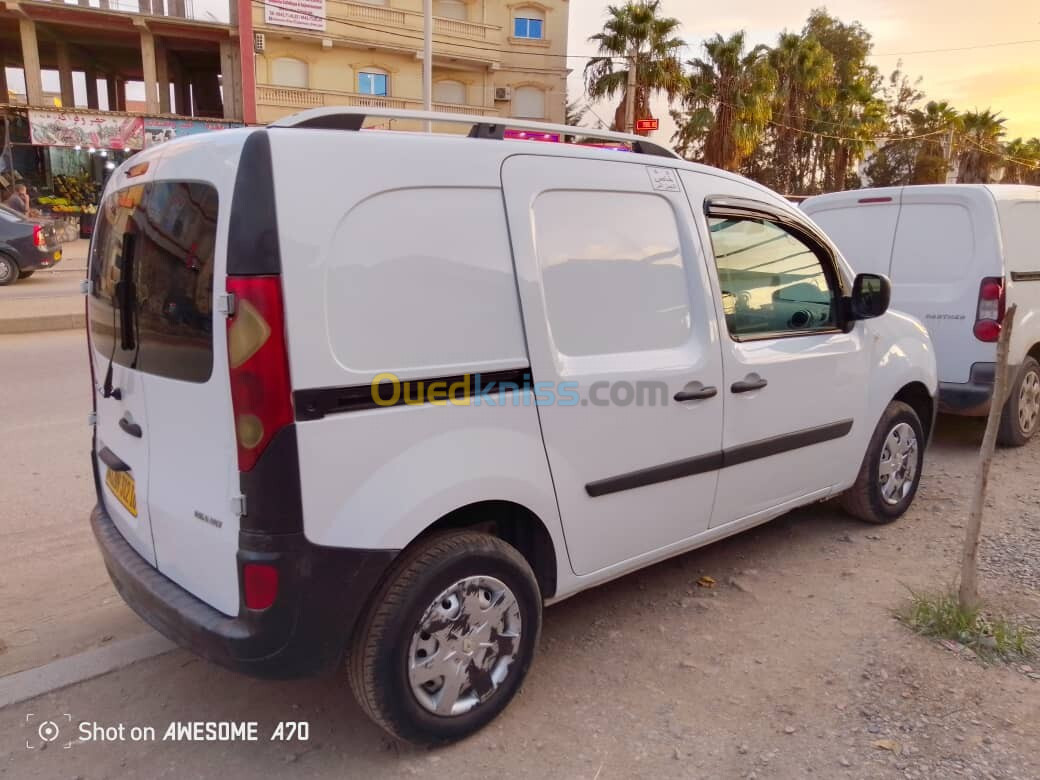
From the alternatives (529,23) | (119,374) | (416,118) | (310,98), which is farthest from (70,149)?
(416,118)

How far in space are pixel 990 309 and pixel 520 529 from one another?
4320mm

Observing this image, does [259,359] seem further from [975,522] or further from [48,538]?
[975,522]

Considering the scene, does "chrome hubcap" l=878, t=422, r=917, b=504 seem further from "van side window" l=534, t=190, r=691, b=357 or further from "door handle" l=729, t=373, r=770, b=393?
"van side window" l=534, t=190, r=691, b=357

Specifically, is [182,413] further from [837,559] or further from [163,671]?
[837,559]

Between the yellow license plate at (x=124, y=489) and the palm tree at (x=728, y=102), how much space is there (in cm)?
3167

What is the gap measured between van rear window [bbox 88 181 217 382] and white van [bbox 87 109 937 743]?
0.5 inches

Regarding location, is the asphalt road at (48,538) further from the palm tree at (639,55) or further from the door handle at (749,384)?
the palm tree at (639,55)

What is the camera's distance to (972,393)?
542 cm

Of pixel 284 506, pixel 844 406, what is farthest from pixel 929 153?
pixel 284 506

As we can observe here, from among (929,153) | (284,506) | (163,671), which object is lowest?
(163,671)

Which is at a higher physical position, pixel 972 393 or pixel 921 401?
pixel 921 401

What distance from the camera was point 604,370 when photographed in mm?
2736

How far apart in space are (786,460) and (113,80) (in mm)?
38454

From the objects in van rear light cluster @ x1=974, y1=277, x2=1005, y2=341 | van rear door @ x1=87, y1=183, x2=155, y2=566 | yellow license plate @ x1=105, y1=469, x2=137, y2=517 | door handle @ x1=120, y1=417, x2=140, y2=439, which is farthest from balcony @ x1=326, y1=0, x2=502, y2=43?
door handle @ x1=120, y1=417, x2=140, y2=439
